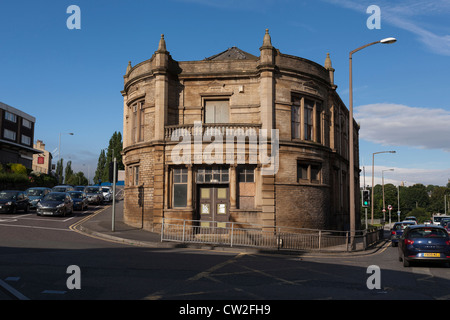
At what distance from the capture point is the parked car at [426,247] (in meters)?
13.0

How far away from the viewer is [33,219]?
2428 cm

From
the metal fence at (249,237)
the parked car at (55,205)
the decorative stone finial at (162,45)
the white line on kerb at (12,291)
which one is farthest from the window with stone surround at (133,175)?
the white line on kerb at (12,291)

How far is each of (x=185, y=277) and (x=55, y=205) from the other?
19494mm

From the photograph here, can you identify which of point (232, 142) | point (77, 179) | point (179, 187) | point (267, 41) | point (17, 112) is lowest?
point (179, 187)

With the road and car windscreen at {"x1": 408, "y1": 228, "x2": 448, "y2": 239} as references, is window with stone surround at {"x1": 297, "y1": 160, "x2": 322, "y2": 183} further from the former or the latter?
car windscreen at {"x1": 408, "y1": 228, "x2": 448, "y2": 239}

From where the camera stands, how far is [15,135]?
70875 mm

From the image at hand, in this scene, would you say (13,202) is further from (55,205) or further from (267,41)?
(267,41)

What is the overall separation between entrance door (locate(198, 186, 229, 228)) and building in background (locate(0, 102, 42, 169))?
160 feet

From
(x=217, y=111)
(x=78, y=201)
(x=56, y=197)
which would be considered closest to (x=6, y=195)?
(x=56, y=197)

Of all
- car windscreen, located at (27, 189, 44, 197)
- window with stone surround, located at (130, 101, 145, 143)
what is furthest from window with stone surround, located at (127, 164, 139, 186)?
car windscreen, located at (27, 189, 44, 197)

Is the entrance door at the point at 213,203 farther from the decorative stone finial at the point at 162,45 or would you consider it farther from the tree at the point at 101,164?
the tree at the point at 101,164

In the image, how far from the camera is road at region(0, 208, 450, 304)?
7859mm

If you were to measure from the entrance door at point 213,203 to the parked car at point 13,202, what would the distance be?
530 inches
